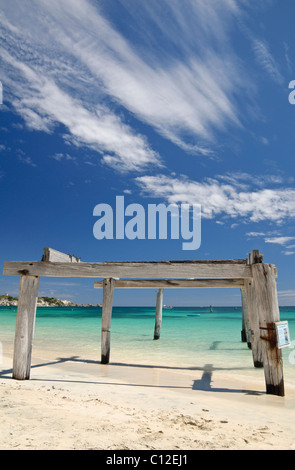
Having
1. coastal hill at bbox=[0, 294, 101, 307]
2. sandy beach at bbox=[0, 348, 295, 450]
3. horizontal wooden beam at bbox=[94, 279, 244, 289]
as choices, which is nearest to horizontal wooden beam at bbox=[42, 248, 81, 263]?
sandy beach at bbox=[0, 348, 295, 450]

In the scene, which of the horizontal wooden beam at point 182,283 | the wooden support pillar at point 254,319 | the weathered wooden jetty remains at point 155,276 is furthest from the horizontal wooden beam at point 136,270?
the horizontal wooden beam at point 182,283

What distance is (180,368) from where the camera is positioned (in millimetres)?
9938

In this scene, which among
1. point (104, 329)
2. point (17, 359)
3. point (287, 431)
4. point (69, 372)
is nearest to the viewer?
point (287, 431)

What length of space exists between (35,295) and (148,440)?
426 cm

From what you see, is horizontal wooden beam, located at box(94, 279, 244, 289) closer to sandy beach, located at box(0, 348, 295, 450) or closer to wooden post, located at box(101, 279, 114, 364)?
wooden post, located at box(101, 279, 114, 364)

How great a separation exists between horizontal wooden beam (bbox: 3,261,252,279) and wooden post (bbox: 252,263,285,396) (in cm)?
27

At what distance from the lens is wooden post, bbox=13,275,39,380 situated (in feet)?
21.8

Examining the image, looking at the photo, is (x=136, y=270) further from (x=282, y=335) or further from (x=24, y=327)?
(x=282, y=335)

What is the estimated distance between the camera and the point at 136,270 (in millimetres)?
6543

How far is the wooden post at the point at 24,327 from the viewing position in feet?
21.8

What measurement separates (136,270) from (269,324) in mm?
2638
